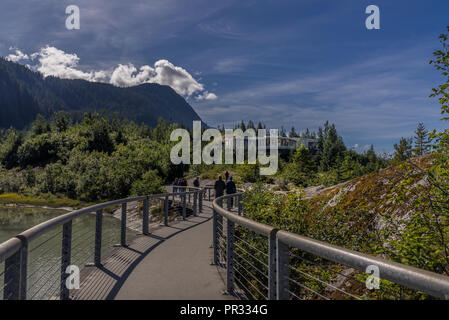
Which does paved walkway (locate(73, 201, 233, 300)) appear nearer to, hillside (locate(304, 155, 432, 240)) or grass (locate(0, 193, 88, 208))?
hillside (locate(304, 155, 432, 240))

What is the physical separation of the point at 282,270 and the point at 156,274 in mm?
3070

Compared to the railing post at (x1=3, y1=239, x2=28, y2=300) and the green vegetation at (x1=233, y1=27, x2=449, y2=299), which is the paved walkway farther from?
the railing post at (x1=3, y1=239, x2=28, y2=300)

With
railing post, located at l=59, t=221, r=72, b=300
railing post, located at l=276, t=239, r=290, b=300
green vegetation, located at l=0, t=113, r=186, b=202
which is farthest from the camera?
green vegetation, located at l=0, t=113, r=186, b=202

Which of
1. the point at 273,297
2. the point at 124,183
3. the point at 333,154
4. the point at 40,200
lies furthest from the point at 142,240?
the point at 333,154

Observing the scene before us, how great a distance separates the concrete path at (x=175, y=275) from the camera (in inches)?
165

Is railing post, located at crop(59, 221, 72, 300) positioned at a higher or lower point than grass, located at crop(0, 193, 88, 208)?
higher

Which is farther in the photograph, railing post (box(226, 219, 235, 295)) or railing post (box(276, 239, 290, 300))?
railing post (box(226, 219, 235, 295))

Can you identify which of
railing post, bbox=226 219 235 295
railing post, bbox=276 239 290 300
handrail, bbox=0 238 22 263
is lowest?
railing post, bbox=226 219 235 295

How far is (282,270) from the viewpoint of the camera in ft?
8.69

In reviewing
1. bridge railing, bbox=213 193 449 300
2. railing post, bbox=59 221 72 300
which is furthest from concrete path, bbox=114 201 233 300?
railing post, bbox=59 221 72 300

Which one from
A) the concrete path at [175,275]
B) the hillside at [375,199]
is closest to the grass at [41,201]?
the concrete path at [175,275]

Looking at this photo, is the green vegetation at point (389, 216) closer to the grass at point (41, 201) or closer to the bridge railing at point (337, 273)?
the bridge railing at point (337, 273)

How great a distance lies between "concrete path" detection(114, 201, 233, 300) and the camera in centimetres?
420

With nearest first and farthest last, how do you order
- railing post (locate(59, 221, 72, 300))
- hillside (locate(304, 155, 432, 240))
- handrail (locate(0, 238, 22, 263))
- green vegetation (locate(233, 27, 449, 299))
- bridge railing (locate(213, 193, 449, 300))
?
bridge railing (locate(213, 193, 449, 300))
handrail (locate(0, 238, 22, 263))
green vegetation (locate(233, 27, 449, 299))
railing post (locate(59, 221, 72, 300))
hillside (locate(304, 155, 432, 240))
